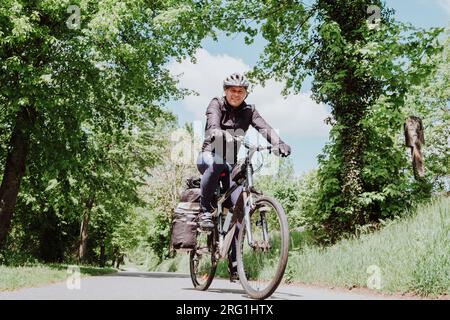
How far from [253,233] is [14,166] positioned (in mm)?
12586

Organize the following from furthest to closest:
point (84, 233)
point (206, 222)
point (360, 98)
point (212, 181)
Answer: point (84, 233) → point (360, 98) → point (206, 222) → point (212, 181)

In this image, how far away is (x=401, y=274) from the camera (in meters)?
5.76

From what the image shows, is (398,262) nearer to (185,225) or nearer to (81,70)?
(185,225)

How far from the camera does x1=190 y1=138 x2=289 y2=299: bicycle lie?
4.35 meters

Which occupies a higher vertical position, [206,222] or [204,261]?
[206,222]

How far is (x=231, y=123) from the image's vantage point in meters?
5.37

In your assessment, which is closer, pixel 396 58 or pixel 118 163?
pixel 396 58

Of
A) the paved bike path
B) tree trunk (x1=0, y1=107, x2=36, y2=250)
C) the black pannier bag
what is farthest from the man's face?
tree trunk (x1=0, y1=107, x2=36, y2=250)

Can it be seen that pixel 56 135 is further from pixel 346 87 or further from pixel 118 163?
pixel 118 163

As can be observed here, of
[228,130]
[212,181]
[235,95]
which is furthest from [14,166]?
[235,95]

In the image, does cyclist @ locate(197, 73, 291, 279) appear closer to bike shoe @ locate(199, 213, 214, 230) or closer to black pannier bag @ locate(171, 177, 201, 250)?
bike shoe @ locate(199, 213, 214, 230)

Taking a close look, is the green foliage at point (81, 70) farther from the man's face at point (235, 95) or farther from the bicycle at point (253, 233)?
the bicycle at point (253, 233)

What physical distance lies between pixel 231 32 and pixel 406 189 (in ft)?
25.2
